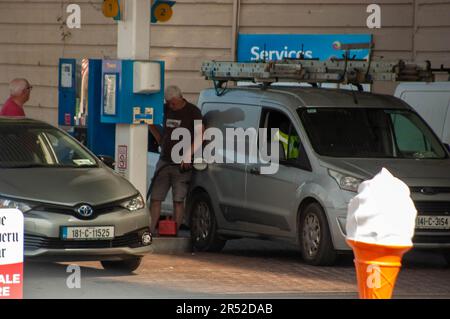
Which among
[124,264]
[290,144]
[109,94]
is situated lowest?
[124,264]

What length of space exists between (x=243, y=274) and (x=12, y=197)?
2.65 meters

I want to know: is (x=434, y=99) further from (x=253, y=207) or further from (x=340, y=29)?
(x=340, y=29)

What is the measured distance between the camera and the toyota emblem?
11938 mm

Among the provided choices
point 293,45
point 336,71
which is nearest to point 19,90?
point 336,71

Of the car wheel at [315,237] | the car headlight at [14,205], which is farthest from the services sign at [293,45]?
the car headlight at [14,205]

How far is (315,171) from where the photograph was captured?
45.5 feet

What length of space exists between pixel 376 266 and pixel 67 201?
610cm

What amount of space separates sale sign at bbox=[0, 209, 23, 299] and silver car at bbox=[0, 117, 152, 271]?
4.01 m

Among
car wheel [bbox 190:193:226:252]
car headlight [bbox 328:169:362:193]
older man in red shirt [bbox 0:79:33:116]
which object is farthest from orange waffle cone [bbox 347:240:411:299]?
older man in red shirt [bbox 0:79:33:116]

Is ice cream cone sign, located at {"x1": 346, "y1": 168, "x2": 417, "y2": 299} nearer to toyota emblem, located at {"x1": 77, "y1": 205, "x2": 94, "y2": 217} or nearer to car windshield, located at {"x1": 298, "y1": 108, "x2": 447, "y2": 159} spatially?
toyota emblem, located at {"x1": 77, "y1": 205, "x2": 94, "y2": 217}

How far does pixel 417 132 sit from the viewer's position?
1492cm

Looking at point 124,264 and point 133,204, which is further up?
point 133,204

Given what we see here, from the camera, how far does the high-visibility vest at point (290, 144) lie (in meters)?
14.4

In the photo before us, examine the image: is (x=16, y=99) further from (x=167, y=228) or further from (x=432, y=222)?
(x=432, y=222)
